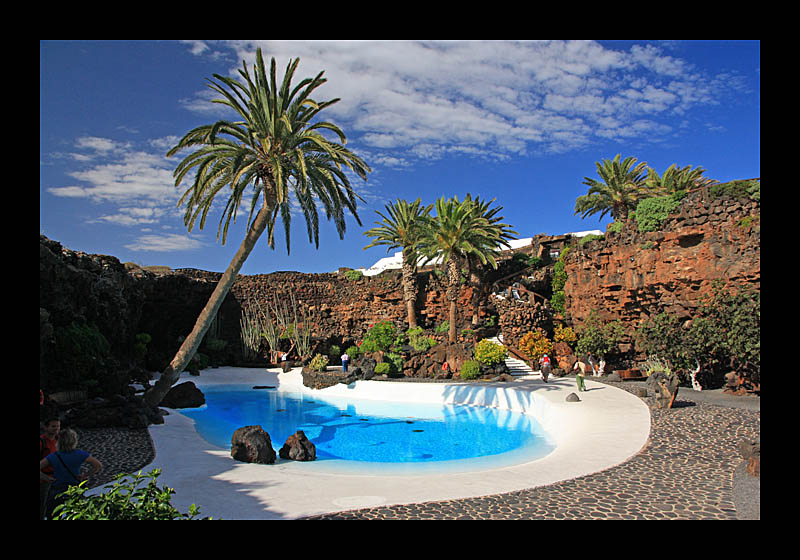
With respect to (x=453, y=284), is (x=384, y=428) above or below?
below

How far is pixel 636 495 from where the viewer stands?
6379 millimetres

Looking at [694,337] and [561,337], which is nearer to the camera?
[694,337]

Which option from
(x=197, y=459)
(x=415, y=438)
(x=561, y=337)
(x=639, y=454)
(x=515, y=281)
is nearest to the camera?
(x=639, y=454)

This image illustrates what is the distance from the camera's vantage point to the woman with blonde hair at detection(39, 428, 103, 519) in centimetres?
476

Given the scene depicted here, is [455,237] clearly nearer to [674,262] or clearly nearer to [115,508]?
[674,262]

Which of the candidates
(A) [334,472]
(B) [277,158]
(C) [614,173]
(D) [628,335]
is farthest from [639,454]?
(C) [614,173]

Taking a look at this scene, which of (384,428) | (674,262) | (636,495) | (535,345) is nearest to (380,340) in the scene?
(535,345)

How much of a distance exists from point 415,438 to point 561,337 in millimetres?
12796

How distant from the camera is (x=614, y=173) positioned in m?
28.8

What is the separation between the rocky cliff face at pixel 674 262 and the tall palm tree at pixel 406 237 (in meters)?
10.3

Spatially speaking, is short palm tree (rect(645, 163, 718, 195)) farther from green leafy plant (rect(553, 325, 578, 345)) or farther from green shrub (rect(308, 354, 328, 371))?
green shrub (rect(308, 354, 328, 371))

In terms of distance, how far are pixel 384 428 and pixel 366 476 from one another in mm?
6596
